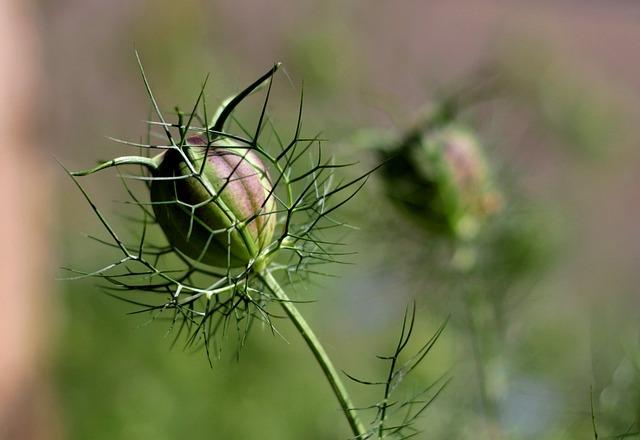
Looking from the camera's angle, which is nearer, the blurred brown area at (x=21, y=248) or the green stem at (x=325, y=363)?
the green stem at (x=325, y=363)

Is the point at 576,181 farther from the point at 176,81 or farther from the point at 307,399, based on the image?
the point at 176,81

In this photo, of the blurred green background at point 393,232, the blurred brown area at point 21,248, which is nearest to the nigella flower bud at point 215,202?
the blurred green background at point 393,232

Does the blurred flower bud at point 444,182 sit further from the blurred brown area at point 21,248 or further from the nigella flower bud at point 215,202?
the blurred brown area at point 21,248

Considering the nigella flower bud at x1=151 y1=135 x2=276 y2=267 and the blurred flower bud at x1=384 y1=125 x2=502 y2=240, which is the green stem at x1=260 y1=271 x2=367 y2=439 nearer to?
the nigella flower bud at x1=151 y1=135 x2=276 y2=267

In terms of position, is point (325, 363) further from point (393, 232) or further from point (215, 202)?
point (393, 232)

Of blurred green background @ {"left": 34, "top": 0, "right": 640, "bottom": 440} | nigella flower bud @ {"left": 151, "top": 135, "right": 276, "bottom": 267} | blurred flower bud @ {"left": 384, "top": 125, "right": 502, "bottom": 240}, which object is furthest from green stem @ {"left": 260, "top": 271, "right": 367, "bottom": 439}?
blurred flower bud @ {"left": 384, "top": 125, "right": 502, "bottom": 240}

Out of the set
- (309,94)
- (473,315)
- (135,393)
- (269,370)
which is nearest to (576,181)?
(309,94)
